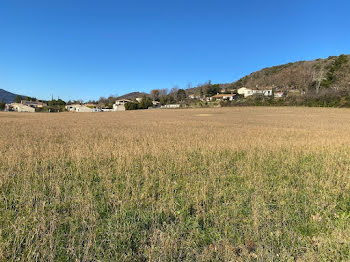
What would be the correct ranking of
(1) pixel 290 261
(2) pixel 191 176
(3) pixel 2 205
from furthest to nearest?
1. (2) pixel 191 176
2. (3) pixel 2 205
3. (1) pixel 290 261

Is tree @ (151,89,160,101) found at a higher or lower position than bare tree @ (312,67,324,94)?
higher

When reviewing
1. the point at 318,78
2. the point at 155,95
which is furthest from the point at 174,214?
the point at 155,95

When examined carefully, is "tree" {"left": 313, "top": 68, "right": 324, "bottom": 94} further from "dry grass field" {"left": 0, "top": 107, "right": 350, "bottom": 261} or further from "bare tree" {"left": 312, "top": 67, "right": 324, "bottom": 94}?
"dry grass field" {"left": 0, "top": 107, "right": 350, "bottom": 261}

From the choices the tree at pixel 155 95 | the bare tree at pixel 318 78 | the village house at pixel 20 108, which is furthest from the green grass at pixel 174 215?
the tree at pixel 155 95

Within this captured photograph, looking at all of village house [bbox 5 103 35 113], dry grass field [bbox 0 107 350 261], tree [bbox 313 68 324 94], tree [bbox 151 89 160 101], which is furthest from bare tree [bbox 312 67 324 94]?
village house [bbox 5 103 35 113]

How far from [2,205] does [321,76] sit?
104287 millimetres

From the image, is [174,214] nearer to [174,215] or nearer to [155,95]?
[174,215]

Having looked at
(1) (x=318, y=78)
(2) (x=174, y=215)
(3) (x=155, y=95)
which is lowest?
(2) (x=174, y=215)

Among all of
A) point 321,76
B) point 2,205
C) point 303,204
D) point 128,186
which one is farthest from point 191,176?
point 321,76

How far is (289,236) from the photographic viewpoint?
3.44 meters

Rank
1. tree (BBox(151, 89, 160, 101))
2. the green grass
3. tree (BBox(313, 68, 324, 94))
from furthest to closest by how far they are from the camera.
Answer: tree (BBox(151, 89, 160, 101))
tree (BBox(313, 68, 324, 94))
the green grass

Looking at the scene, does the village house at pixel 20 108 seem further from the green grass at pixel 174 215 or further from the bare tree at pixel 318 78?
the bare tree at pixel 318 78

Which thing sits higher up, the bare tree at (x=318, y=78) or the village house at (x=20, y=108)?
the bare tree at (x=318, y=78)

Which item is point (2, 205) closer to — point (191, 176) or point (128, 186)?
point (128, 186)
